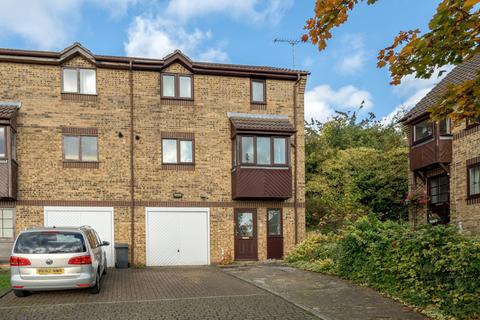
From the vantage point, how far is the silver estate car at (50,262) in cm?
1065

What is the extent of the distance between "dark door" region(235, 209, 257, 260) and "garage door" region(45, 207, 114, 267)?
4880 millimetres

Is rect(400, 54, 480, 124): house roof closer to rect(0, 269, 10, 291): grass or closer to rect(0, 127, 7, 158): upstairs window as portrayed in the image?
rect(0, 269, 10, 291): grass

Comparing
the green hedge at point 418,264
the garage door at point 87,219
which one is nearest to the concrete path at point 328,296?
the green hedge at point 418,264

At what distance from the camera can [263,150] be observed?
1992 centimetres

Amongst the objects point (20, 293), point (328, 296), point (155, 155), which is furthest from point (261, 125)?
point (20, 293)

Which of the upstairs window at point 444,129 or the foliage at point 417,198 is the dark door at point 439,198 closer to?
A: the foliage at point 417,198

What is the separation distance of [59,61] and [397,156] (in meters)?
18.4

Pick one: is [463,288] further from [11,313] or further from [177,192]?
[177,192]

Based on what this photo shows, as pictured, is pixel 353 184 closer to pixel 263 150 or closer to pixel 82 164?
pixel 263 150

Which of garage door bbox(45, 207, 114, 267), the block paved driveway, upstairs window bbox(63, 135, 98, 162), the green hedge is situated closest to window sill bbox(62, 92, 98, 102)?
upstairs window bbox(63, 135, 98, 162)

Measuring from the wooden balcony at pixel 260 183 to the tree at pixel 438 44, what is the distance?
42.0 feet

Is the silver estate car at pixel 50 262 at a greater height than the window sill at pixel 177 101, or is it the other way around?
the window sill at pixel 177 101

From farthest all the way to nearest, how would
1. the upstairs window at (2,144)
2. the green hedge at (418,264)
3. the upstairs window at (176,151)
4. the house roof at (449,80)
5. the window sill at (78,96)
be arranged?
the upstairs window at (176,151) → the house roof at (449,80) → the window sill at (78,96) → the upstairs window at (2,144) → the green hedge at (418,264)

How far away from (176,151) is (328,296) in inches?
411
